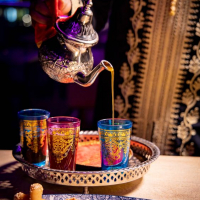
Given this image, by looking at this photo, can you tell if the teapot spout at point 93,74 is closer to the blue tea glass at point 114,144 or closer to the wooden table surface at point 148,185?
the blue tea glass at point 114,144

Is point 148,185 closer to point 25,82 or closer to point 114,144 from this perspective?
point 114,144

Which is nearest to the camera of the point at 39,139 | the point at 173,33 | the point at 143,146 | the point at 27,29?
the point at 39,139

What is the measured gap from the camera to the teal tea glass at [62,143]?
61cm

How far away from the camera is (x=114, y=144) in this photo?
0.61 meters

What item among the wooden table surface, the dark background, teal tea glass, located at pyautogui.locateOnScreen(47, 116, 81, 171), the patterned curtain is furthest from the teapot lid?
the dark background

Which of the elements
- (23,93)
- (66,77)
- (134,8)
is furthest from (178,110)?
(23,93)

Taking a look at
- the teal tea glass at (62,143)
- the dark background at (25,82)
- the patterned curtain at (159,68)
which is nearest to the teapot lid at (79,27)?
the teal tea glass at (62,143)

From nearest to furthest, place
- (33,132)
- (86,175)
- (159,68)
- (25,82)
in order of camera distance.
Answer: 1. (86,175)
2. (33,132)
3. (159,68)
4. (25,82)

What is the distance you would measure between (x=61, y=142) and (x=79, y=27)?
24 cm

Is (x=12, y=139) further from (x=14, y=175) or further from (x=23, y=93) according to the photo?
(x=14, y=175)

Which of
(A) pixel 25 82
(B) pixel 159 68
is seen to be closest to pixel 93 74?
(B) pixel 159 68

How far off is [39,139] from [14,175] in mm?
105

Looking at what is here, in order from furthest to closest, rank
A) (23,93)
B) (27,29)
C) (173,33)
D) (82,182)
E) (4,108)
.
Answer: (27,29) < (23,93) < (4,108) < (173,33) < (82,182)

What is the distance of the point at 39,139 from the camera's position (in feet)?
2.23
